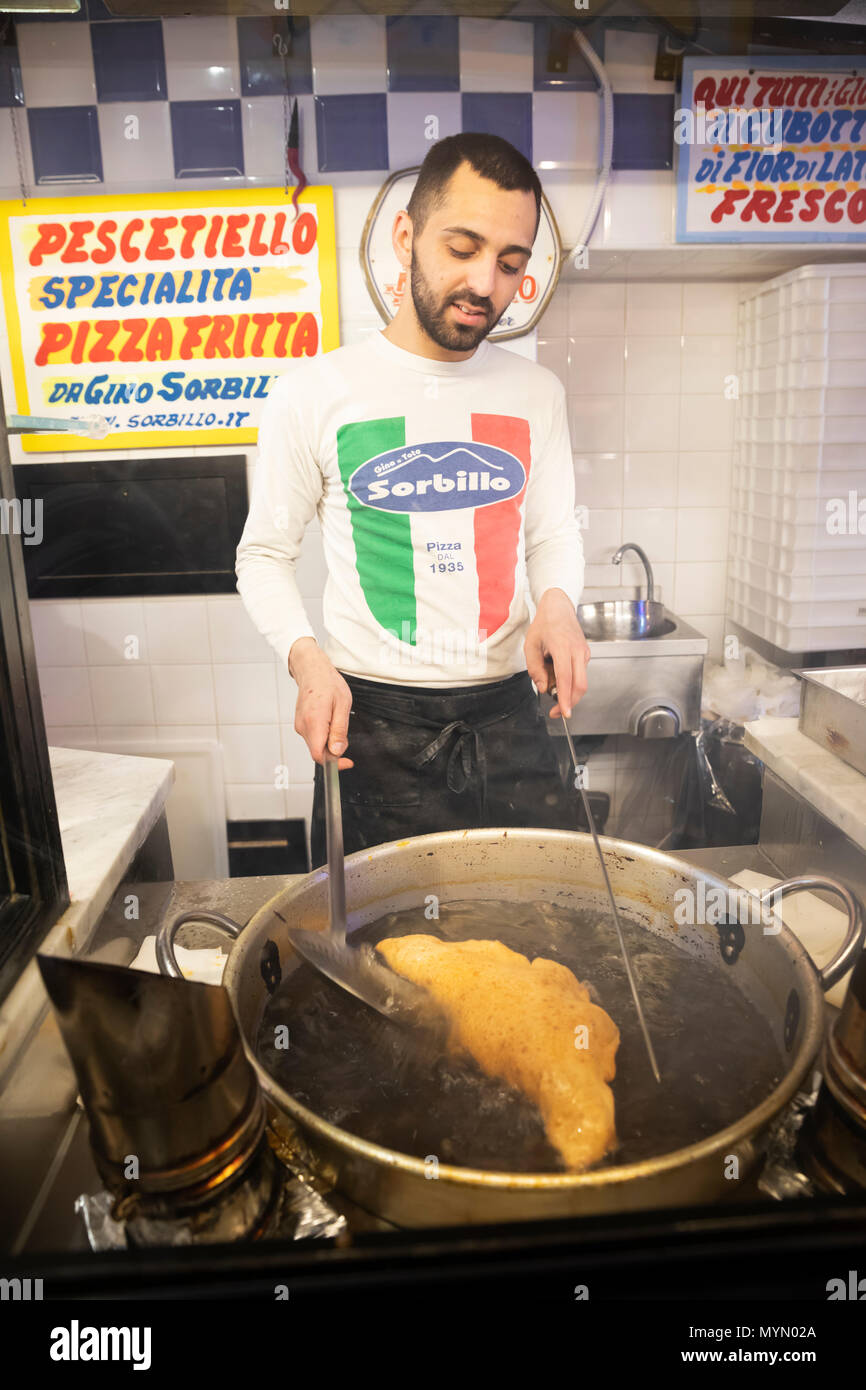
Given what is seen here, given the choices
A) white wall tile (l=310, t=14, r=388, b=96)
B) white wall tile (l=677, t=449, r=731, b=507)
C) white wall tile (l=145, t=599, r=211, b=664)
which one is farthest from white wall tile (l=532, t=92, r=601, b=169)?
white wall tile (l=145, t=599, r=211, b=664)

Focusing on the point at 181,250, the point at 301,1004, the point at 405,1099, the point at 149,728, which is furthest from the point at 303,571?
the point at 405,1099

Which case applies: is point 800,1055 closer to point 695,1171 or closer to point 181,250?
point 695,1171

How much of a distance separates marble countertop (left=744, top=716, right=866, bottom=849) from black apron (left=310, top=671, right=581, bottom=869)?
256 millimetres

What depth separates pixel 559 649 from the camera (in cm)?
76

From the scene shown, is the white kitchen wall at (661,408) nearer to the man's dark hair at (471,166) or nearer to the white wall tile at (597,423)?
the white wall tile at (597,423)

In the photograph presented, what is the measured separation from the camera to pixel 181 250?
78cm

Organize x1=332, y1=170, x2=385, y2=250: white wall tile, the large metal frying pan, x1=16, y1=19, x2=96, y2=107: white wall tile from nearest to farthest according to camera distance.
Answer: the large metal frying pan → x1=16, y1=19, x2=96, y2=107: white wall tile → x1=332, y1=170, x2=385, y2=250: white wall tile

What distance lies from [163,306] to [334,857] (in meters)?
0.56

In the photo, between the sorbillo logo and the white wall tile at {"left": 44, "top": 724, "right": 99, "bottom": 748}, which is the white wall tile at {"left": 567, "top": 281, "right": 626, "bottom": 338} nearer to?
the sorbillo logo

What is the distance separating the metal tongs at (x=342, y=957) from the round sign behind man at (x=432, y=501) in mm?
86

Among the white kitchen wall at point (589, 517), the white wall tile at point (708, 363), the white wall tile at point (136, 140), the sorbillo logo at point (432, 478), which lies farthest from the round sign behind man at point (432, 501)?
the white wall tile at point (708, 363)

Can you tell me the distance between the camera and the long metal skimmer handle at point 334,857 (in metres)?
0.65

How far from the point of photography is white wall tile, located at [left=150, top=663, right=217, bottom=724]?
3.25 feet

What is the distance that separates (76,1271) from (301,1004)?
268mm
